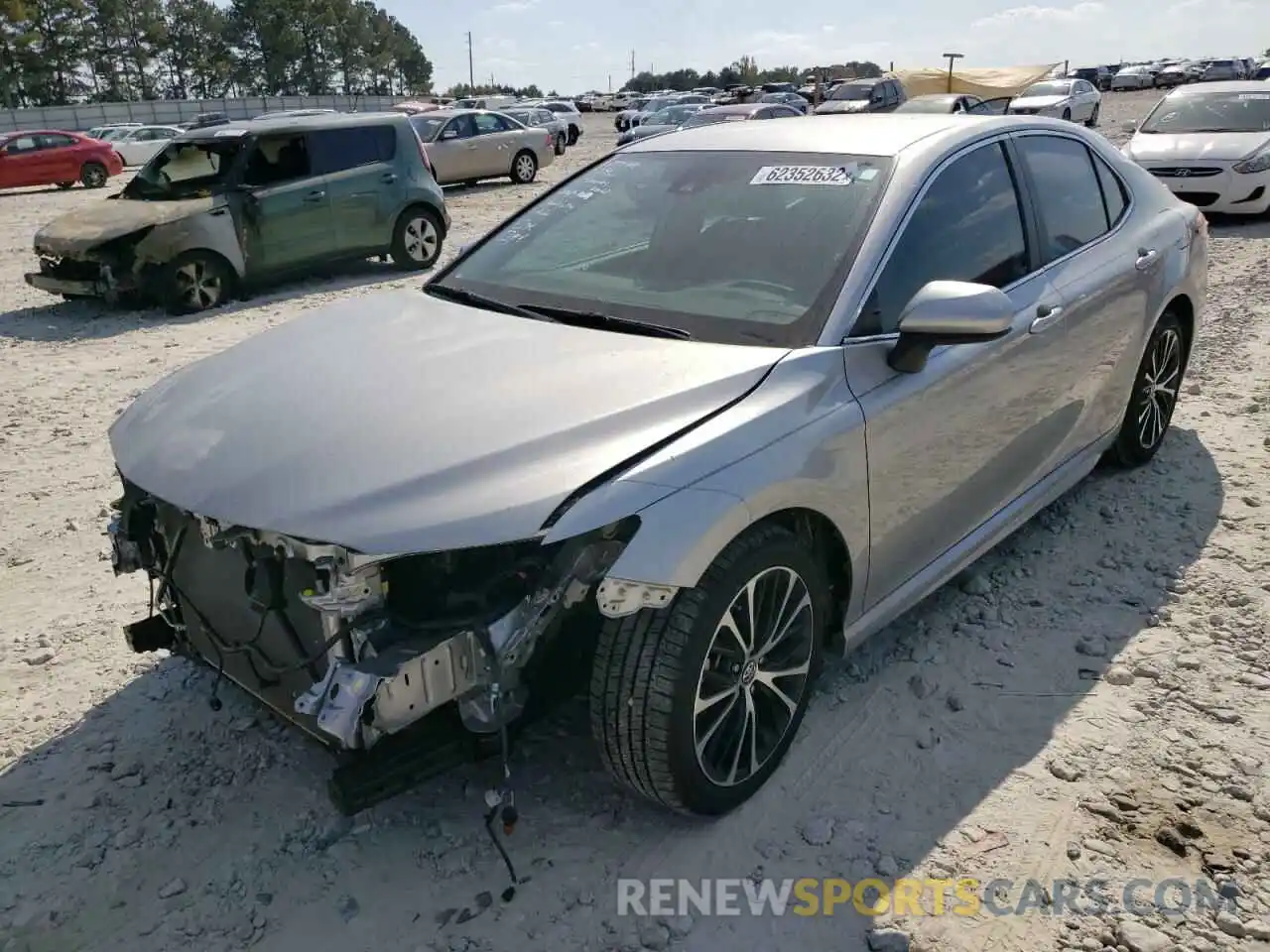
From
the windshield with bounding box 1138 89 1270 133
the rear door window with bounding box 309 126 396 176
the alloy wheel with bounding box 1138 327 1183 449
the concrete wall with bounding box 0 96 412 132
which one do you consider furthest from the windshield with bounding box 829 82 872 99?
the concrete wall with bounding box 0 96 412 132

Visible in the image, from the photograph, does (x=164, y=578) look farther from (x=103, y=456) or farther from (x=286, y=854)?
(x=103, y=456)

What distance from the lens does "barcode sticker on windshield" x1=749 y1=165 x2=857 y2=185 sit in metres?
3.24

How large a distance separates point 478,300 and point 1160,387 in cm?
333

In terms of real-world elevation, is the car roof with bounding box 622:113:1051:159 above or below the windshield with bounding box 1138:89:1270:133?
below

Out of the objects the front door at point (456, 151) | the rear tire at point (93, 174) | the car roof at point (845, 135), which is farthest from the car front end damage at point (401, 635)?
the rear tire at point (93, 174)

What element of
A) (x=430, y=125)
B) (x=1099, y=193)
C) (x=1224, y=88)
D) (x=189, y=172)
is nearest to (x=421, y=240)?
(x=189, y=172)

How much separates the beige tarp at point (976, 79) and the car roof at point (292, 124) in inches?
842

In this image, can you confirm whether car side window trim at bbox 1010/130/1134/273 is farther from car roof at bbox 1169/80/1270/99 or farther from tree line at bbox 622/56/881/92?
tree line at bbox 622/56/881/92

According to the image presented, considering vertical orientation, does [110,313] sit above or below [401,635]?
below

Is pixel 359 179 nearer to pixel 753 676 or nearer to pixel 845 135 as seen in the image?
pixel 845 135

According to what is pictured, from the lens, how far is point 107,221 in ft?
30.0

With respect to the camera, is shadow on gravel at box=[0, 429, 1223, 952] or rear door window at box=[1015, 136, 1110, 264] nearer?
shadow on gravel at box=[0, 429, 1223, 952]

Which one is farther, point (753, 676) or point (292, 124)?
point (292, 124)

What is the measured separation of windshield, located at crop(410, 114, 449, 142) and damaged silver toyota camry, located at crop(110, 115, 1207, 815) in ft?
51.2
